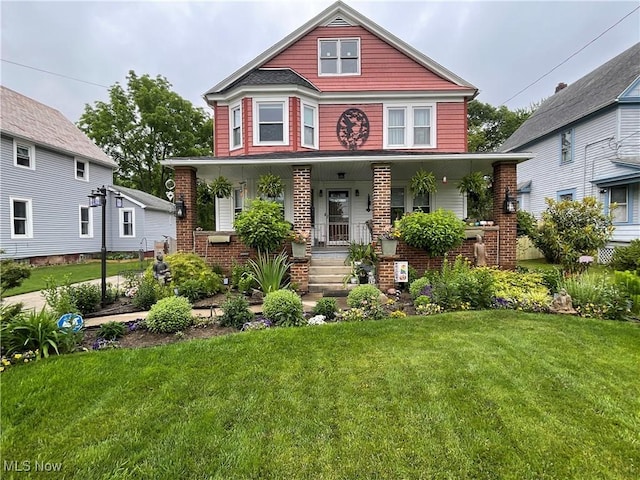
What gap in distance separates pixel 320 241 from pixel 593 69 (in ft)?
65.0

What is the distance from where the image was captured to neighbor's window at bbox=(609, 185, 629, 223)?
12.5 meters

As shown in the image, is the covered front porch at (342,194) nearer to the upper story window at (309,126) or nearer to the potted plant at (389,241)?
the potted plant at (389,241)

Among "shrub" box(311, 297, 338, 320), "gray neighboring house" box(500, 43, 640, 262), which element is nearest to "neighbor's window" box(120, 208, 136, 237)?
"shrub" box(311, 297, 338, 320)

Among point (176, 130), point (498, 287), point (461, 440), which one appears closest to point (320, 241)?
point (498, 287)

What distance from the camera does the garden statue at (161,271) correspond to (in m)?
6.96

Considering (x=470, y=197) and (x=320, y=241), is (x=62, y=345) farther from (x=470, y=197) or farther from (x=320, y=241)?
(x=470, y=197)

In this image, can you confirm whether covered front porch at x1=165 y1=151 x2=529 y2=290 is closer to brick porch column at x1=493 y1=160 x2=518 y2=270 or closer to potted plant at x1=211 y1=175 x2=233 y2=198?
brick porch column at x1=493 y1=160 x2=518 y2=270

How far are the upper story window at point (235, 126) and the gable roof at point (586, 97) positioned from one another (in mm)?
14295

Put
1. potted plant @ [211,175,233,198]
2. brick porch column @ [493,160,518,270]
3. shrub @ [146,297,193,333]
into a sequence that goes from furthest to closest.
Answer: potted plant @ [211,175,233,198], brick porch column @ [493,160,518,270], shrub @ [146,297,193,333]

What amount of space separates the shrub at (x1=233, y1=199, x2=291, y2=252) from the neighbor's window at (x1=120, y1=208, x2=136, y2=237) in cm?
1553

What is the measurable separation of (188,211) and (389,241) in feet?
17.6

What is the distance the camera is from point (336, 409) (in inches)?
109

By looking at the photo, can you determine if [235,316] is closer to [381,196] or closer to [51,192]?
[381,196]

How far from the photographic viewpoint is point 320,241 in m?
10.9
